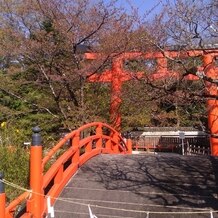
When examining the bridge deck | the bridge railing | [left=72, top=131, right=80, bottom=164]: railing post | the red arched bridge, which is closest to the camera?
the bridge railing

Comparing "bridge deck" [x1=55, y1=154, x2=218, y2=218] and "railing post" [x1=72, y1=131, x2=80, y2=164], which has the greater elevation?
"railing post" [x1=72, y1=131, x2=80, y2=164]

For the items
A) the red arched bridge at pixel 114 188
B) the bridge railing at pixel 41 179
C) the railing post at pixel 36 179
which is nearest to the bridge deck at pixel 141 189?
the red arched bridge at pixel 114 188

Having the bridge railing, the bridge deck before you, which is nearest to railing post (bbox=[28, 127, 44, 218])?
the bridge railing

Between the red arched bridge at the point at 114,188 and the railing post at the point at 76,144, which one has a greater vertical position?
the railing post at the point at 76,144

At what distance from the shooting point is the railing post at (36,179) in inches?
210

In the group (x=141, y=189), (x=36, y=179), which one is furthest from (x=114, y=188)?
(x=36, y=179)

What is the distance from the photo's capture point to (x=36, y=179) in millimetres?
5379

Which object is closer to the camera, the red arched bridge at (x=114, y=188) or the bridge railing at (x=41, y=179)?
the bridge railing at (x=41, y=179)

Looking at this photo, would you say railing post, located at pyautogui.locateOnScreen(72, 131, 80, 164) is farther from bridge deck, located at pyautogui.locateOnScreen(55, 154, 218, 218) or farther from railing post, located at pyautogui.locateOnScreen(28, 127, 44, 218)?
railing post, located at pyautogui.locateOnScreen(28, 127, 44, 218)

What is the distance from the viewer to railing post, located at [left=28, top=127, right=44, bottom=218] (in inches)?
210

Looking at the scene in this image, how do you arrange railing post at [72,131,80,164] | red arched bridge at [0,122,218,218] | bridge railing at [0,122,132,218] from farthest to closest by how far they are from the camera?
railing post at [72,131,80,164] < red arched bridge at [0,122,218,218] < bridge railing at [0,122,132,218]

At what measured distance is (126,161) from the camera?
8.16 metres

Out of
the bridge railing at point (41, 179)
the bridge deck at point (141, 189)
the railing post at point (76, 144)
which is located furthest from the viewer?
the railing post at point (76, 144)

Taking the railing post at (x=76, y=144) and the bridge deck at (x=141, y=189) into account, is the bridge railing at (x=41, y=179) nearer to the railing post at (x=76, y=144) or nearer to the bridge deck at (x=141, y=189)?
the railing post at (x=76, y=144)
